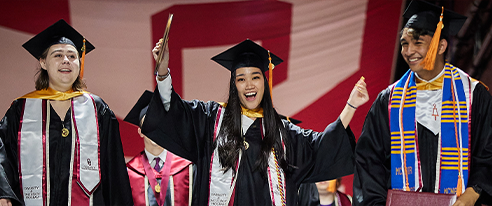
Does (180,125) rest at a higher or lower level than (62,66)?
lower

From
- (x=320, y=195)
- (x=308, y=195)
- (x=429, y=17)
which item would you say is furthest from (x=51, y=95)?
(x=320, y=195)

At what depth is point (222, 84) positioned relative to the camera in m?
5.43

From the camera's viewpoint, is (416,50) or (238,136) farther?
(238,136)

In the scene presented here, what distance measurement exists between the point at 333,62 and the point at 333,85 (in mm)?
253

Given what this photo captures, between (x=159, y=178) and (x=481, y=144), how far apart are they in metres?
2.55

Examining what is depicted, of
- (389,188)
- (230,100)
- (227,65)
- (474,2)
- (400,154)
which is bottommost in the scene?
(389,188)

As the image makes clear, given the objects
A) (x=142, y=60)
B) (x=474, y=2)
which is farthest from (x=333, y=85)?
(x=142, y=60)

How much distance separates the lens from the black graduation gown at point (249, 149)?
3146 millimetres

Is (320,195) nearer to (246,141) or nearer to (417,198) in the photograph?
(246,141)

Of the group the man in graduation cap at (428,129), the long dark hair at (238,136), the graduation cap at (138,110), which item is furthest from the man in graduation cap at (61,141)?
the man in graduation cap at (428,129)

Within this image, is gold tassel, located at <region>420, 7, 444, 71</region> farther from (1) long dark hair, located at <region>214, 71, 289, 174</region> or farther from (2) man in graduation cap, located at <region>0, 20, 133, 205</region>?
(2) man in graduation cap, located at <region>0, 20, 133, 205</region>

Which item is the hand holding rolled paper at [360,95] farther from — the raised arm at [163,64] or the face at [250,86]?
the raised arm at [163,64]

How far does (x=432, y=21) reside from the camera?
10.0 feet

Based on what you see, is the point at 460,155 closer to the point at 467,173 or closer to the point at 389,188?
the point at 467,173
